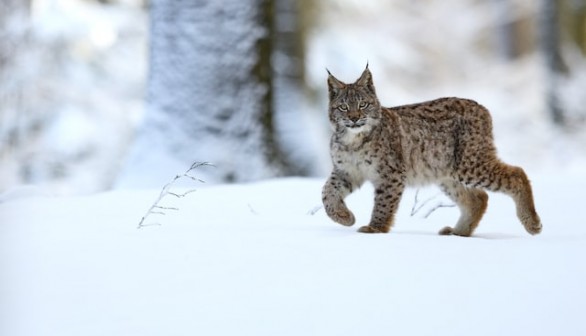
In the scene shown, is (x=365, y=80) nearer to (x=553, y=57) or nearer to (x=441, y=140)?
(x=441, y=140)

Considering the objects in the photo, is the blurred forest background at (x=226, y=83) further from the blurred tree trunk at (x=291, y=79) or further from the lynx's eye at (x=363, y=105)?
the lynx's eye at (x=363, y=105)

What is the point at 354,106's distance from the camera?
16.7 feet

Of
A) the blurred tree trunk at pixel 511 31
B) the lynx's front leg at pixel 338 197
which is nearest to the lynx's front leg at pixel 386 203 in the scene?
the lynx's front leg at pixel 338 197

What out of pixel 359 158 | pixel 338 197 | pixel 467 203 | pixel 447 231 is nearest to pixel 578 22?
pixel 467 203

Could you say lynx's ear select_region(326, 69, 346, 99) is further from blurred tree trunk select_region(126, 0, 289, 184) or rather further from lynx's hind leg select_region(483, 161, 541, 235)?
blurred tree trunk select_region(126, 0, 289, 184)

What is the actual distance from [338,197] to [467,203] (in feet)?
2.55

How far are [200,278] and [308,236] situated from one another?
832mm

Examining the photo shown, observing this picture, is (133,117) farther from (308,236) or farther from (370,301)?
(370,301)

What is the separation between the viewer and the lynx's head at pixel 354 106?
5.07m

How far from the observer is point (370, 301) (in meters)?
3.39

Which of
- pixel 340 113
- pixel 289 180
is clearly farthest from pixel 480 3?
pixel 340 113

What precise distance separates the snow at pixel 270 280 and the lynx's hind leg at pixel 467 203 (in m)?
0.60

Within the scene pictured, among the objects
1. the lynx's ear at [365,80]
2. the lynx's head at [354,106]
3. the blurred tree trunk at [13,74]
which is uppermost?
the lynx's ear at [365,80]

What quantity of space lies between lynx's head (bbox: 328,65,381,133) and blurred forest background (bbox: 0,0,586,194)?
1.93 metres
